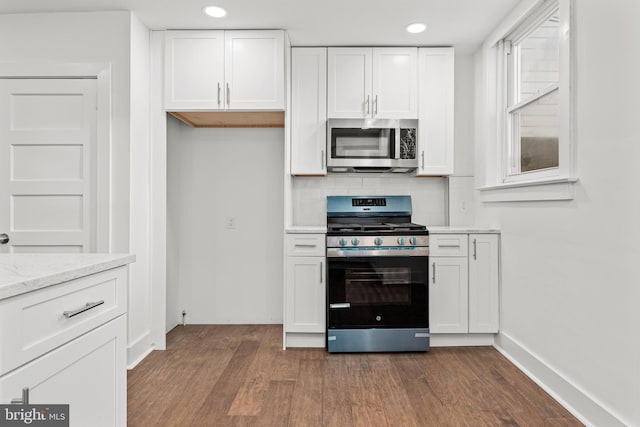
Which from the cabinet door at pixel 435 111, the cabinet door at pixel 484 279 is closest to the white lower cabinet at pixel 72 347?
the cabinet door at pixel 484 279

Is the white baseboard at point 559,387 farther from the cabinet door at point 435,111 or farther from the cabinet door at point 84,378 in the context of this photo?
the cabinet door at point 84,378

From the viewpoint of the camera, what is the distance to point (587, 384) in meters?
1.96

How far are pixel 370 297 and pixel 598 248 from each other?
4.94 ft

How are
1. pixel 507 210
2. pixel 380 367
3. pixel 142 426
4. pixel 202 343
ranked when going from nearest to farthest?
1. pixel 142 426
2. pixel 380 367
3. pixel 507 210
4. pixel 202 343

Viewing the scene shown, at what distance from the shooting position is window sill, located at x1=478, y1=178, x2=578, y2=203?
207cm

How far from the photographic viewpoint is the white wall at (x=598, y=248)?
5.48 ft

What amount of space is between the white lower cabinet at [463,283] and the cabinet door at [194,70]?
81.4 inches

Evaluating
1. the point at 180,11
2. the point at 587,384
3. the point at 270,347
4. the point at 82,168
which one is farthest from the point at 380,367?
the point at 180,11

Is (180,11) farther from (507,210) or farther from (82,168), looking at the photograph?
(507,210)

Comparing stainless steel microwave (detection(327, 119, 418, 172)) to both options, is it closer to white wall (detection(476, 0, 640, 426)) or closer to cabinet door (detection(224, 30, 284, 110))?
cabinet door (detection(224, 30, 284, 110))

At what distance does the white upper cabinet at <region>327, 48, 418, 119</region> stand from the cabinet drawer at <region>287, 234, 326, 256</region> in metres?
1.08

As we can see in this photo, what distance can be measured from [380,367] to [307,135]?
191cm

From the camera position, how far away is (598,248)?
6.11 feet

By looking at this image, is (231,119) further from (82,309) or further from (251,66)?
(82,309)
